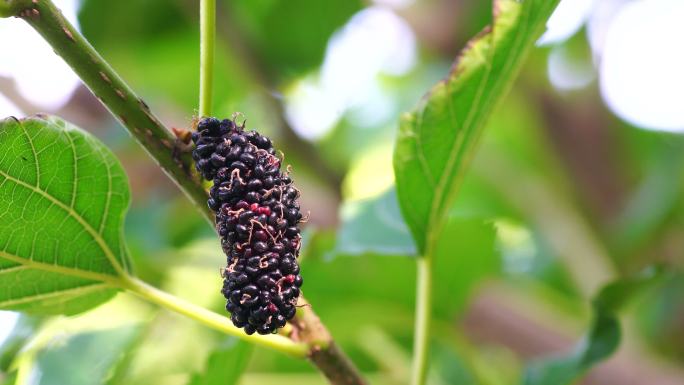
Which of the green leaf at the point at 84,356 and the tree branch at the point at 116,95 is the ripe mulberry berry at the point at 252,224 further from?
the green leaf at the point at 84,356

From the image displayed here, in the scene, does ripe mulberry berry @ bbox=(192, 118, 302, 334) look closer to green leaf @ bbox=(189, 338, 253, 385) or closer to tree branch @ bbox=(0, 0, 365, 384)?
tree branch @ bbox=(0, 0, 365, 384)

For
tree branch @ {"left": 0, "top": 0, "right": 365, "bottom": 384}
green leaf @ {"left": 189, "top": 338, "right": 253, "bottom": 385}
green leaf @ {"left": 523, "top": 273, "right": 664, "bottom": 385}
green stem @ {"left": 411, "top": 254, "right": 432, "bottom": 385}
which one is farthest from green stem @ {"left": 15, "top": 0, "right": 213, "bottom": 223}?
green leaf @ {"left": 523, "top": 273, "right": 664, "bottom": 385}

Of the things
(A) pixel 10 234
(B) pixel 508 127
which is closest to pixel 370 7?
(B) pixel 508 127

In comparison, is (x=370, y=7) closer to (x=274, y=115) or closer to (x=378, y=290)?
(x=274, y=115)

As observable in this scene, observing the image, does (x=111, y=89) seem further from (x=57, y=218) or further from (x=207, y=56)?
(x=57, y=218)

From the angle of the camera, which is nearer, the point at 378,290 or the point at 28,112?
the point at 378,290

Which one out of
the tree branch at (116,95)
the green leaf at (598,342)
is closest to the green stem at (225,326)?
the tree branch at (116,95)
